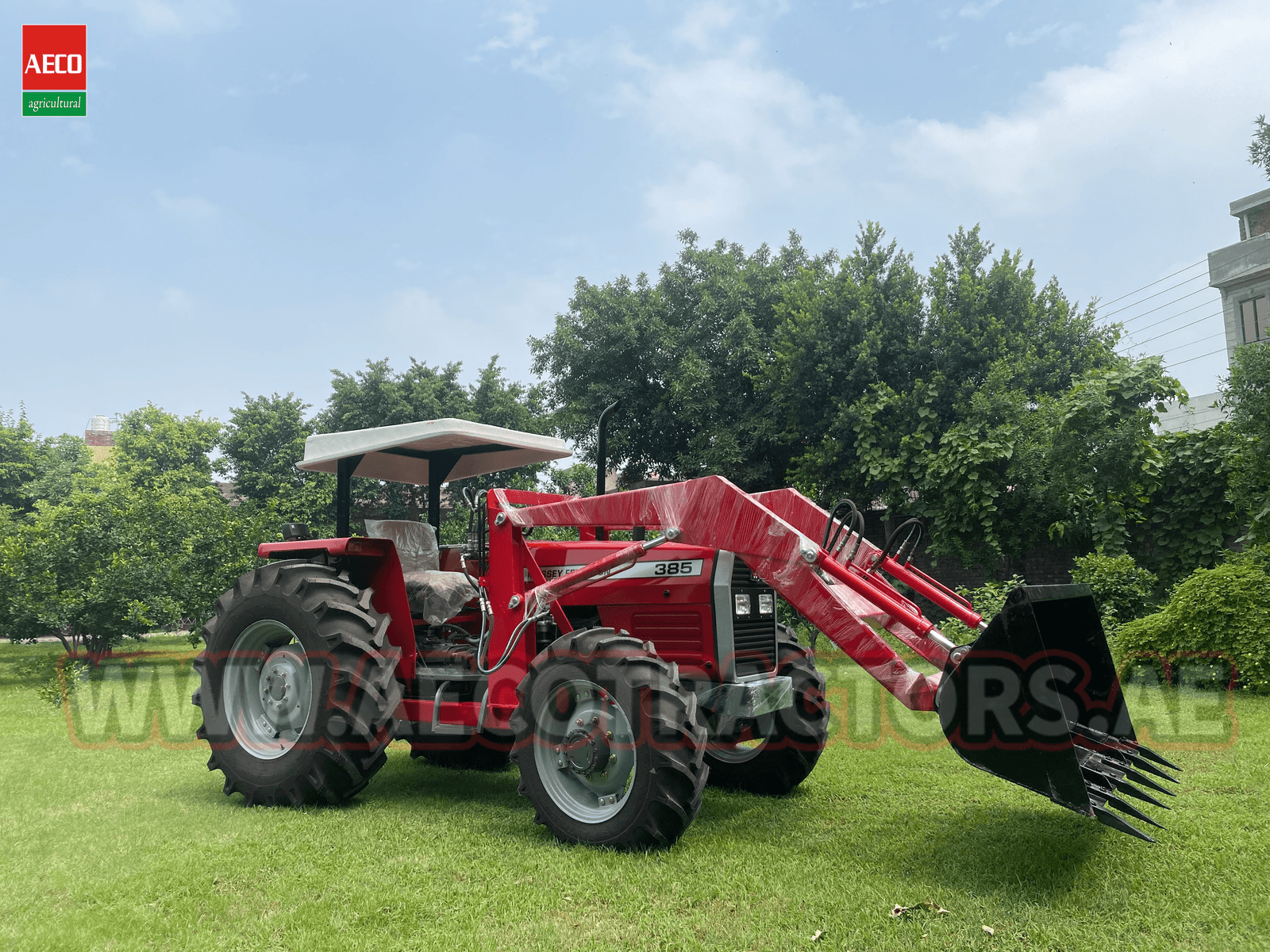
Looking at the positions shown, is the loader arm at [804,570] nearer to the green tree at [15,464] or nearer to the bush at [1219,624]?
the bush at [1219,624]

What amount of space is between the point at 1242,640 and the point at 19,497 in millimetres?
33261

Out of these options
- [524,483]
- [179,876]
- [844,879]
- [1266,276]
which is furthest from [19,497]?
[1266,276]

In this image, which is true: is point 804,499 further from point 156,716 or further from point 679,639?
point 156,716

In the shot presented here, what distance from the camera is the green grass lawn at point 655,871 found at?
10.6 feet

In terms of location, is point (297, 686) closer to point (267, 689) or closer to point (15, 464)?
point (267, 689)

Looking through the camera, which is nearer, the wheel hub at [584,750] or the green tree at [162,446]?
the wheel hub at [584,750]

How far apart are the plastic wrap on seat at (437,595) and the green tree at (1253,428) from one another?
332 inches

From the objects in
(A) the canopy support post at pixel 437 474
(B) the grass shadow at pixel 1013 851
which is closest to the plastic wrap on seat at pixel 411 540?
(A) the canopy support post at pixel 437 474

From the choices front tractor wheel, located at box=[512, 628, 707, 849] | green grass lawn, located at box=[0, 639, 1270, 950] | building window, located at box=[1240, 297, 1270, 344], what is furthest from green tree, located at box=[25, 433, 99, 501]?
building window, located at box=[1240, 297, 1270, 344]

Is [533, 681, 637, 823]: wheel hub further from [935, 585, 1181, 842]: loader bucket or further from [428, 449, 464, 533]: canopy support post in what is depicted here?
[428, 449, 464, 533]: canopy support post

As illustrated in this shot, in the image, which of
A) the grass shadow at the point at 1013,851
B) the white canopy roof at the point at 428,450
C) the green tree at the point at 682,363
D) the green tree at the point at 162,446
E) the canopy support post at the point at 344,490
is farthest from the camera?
the green tree at the point at 162,446

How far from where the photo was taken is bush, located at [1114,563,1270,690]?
26.0 feet

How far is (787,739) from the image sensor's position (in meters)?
5.27

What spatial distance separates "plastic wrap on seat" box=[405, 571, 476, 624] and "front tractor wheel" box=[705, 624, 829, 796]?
1898mm
